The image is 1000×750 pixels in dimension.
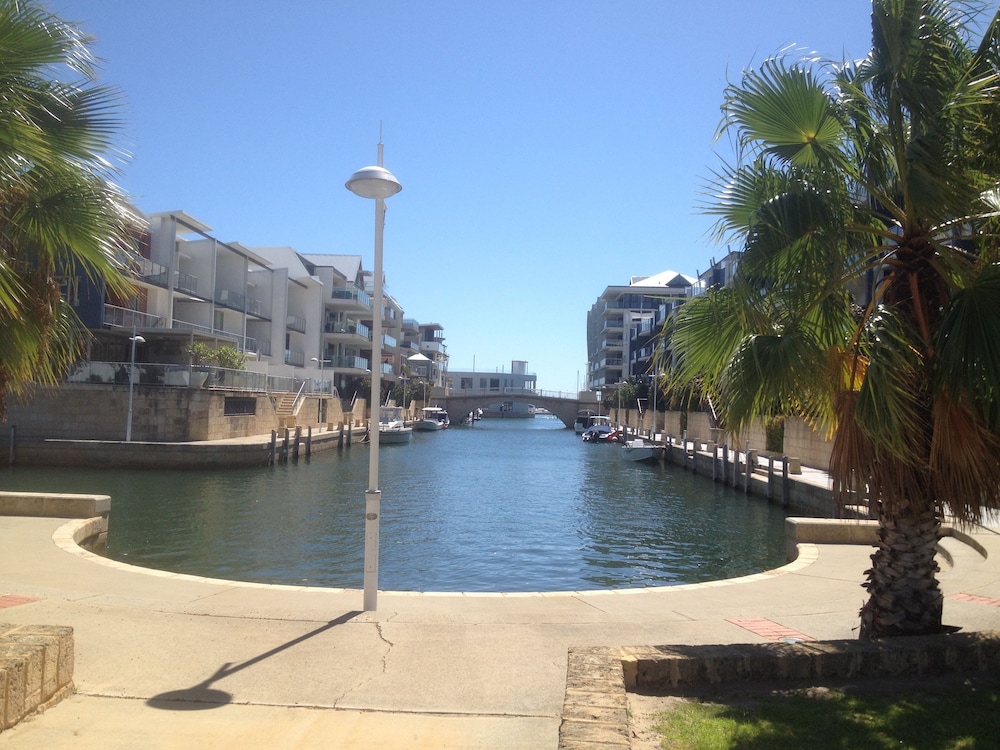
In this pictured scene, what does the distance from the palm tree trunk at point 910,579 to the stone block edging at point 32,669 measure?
645 cm

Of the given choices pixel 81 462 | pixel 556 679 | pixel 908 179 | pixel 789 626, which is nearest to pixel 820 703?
pixel 556 679

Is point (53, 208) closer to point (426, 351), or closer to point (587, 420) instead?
point (587, 420)

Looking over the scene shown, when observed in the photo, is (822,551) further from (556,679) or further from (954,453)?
(556,679)

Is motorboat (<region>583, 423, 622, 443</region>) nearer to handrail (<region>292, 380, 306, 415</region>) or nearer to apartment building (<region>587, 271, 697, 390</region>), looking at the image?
apartment building (<region>587, 271, 697, 390</region>)

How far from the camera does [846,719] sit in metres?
5.23

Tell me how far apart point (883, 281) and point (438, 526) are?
56.4ft

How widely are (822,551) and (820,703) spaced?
322 inches

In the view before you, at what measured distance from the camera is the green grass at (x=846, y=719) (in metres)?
4.80

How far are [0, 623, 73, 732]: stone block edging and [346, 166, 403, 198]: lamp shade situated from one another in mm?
5190

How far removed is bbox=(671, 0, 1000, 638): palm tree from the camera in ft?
20.4

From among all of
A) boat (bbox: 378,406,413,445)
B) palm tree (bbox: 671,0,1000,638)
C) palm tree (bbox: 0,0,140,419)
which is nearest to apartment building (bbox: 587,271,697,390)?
boat (bbox: 378,406,413,445)

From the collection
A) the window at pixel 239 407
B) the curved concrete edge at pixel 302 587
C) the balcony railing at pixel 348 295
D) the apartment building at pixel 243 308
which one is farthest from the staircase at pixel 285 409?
the curved concrete edge at pixel 302 587

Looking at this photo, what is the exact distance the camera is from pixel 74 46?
5.93m

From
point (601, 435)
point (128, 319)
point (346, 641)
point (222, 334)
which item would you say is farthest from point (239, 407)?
point (601, 435)
